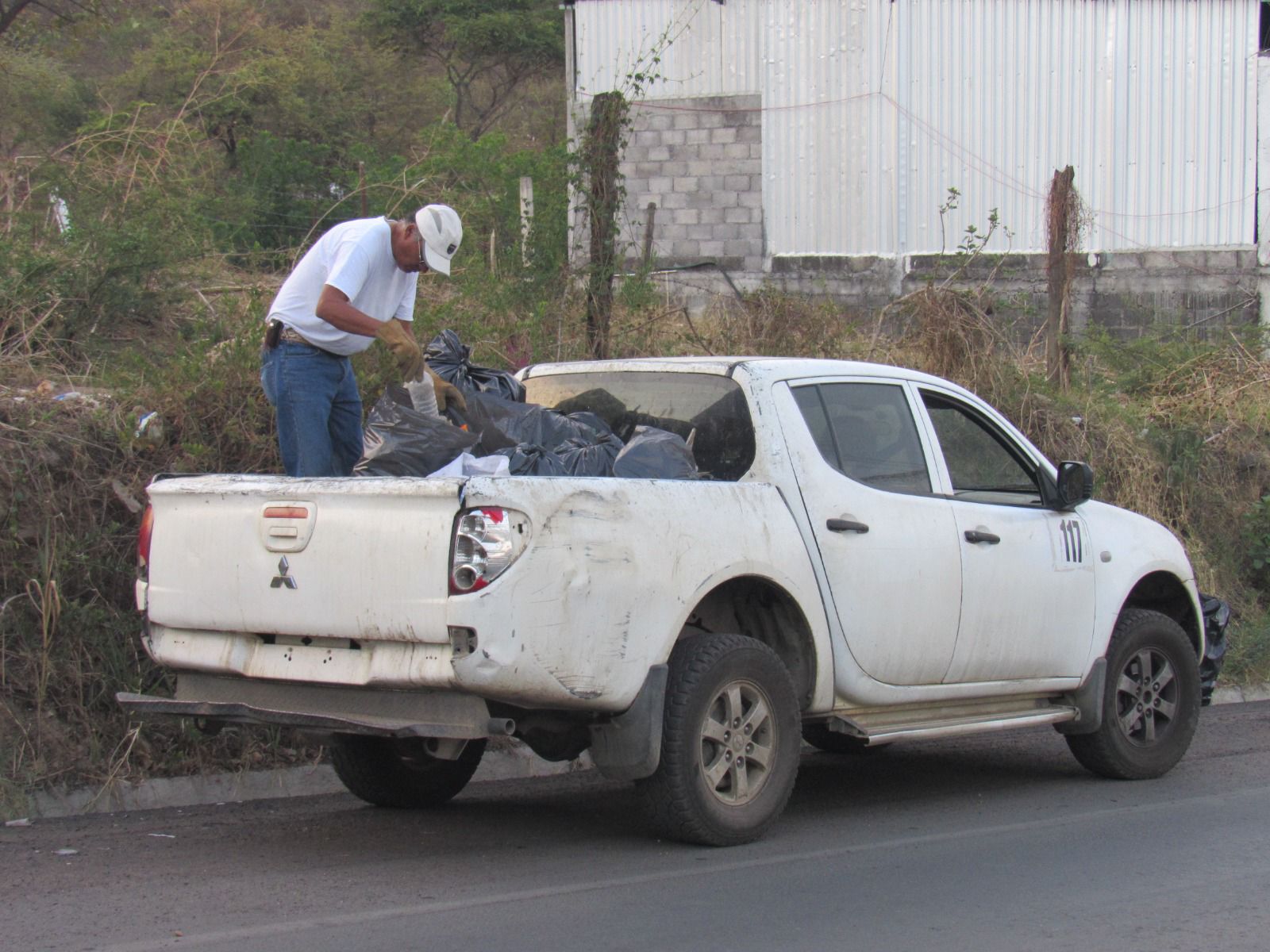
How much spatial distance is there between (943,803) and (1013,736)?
2069 mm

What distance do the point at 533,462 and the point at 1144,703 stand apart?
348 cm

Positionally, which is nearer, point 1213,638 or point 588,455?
point 588,455

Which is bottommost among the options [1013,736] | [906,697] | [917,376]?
[1013,736]

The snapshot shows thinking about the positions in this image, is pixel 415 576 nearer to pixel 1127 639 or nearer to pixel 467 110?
pixel 1127 639

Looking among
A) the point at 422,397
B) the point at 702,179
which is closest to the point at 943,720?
the point at 422,397

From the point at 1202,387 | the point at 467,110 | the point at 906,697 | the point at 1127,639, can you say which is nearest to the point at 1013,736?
the point at 1127,639

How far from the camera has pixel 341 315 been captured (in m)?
6.47

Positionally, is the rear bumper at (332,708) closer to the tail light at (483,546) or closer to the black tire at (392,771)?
the tail light at (483,546)

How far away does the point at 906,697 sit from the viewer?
6.19 m

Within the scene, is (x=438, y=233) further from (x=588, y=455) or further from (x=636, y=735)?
(x=636, y=735)

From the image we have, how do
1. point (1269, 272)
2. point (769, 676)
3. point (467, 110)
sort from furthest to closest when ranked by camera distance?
1. point (467, 110)
2. point (1269, 272)
3. point (769, 676)

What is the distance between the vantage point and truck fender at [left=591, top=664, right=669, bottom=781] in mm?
5090

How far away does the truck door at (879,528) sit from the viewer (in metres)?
5.94

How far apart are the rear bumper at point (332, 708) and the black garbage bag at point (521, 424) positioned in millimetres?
1381
